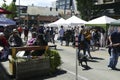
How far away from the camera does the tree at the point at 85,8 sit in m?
54.6

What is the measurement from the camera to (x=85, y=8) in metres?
54.8

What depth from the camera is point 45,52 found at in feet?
43.7

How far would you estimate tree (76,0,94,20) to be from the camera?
54.6 metres

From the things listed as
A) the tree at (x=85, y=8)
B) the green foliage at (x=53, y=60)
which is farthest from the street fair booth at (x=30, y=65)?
the tree at (x=85, y=8)

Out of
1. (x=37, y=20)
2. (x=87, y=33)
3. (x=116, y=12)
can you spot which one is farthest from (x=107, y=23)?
(x=37, y=20)

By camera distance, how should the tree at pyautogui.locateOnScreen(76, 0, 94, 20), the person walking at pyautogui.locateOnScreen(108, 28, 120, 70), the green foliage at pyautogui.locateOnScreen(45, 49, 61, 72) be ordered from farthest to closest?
the tree at pyautogui.locateOnScreen(76, 0, 94, 20), the person walking at pyautogui.locateOnScreen(108, 28, 120, 70), the green foliage at pyautogui.locateOnScreen(45, 49, 61, 72)

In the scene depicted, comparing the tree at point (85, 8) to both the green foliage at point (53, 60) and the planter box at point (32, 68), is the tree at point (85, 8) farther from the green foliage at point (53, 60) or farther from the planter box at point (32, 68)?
the planter box at point (32, 68)

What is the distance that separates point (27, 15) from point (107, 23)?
78.0 meters

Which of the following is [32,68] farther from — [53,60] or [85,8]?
[85,8]

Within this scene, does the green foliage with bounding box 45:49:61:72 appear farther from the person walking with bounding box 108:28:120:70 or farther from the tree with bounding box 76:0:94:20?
the tree with bounding box 76:0:94:20

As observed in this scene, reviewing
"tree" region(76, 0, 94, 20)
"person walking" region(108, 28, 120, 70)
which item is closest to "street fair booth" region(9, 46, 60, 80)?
"person walking" region(108, 28, 120, 70)

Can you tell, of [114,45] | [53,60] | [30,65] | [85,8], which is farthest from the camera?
[85,8]

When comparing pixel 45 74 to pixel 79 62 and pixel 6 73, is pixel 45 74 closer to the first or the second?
pixel 6 73

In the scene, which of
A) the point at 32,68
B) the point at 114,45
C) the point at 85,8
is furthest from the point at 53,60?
the point at 85,8
